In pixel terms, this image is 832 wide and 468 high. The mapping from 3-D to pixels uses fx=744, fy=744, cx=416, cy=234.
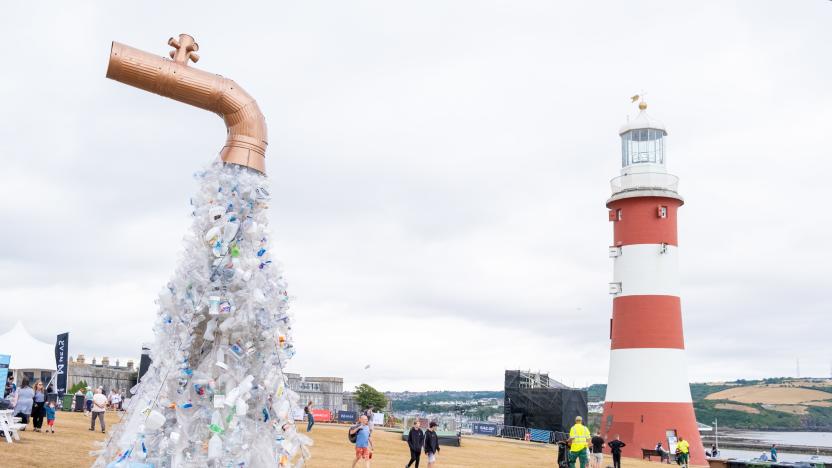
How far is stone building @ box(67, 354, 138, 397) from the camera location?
4625cm

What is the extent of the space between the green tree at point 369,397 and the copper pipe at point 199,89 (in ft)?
161

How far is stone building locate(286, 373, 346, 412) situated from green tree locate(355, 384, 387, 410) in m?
2.58

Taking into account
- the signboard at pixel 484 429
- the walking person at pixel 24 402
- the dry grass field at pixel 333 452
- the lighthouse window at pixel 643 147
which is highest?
the lighthouse window at pixel 643 147

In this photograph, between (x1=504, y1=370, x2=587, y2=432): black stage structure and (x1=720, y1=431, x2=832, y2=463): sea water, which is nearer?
(x1=504, y1=370, x2=587, y2=432): black stage structure

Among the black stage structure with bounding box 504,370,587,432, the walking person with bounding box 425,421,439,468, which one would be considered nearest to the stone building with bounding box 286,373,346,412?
the black stage structure with bounding box 504,370,587,432

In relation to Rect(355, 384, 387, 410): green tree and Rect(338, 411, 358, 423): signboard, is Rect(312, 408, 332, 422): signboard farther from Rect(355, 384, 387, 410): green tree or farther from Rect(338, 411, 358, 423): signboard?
Rect(355, 384, 387, 410): green tree

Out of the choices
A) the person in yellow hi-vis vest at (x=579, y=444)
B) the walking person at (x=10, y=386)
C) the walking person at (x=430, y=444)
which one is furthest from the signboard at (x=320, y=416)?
the person in yellow hi-vis vest at (x=579, y=444)

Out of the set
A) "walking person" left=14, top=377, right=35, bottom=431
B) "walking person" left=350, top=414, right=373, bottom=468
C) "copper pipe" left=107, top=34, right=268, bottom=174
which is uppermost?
"copper pipe" left=107, top=34, right=268, bottom=174

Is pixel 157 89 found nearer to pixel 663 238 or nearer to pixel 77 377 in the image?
pixel 663 238

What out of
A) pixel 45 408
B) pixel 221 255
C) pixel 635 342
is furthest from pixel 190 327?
pixel 635 342

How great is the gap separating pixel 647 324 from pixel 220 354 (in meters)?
23.6

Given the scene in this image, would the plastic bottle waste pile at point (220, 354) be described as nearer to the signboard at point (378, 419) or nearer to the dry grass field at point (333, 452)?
the dry grass field at point (333, 452)

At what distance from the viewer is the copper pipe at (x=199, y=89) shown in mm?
8938

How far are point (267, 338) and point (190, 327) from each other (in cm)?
95
